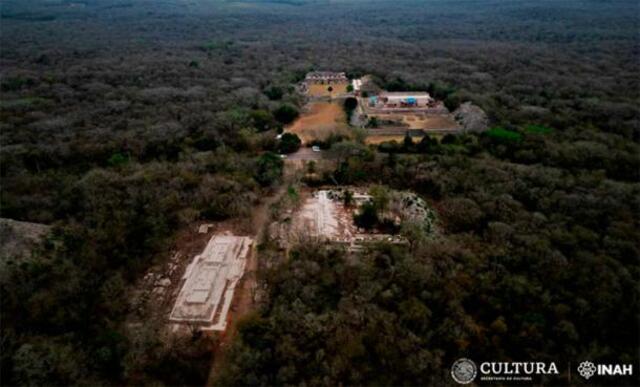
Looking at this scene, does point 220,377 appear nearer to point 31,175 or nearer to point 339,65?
point 31,175

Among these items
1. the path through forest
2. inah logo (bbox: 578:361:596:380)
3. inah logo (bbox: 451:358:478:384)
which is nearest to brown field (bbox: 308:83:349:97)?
the path through forest

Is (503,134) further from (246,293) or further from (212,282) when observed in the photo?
(212,282)

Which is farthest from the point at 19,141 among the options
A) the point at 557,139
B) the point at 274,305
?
the point at 557,139

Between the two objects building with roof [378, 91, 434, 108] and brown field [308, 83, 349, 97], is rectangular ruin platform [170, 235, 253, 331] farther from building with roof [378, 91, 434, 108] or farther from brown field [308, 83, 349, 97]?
brown field [308, 83, 349, 97]

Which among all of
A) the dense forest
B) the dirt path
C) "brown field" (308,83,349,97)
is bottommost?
the dirt path

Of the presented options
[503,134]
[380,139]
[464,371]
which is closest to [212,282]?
[464,371]

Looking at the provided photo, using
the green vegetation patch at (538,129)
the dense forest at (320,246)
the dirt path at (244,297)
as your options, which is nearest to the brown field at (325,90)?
the dense forest at (320,246)
